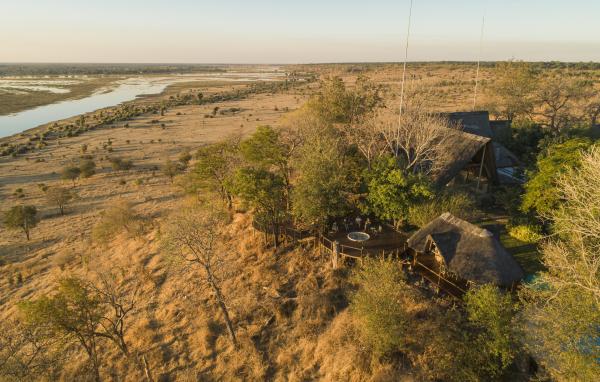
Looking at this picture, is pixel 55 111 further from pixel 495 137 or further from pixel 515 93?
pixel 515 93

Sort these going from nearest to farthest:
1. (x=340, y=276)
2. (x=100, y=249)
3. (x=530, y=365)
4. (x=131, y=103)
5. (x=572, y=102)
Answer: (x=530, y=365) < (x=340, y=276) < (x=100, y=249) < (x=572, y=102) < (x=131, y=103)

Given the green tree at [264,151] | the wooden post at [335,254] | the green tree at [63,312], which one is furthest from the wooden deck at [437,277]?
the green tree at [63,312]

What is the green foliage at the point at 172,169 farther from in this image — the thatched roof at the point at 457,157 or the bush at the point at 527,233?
the bush at the point at 527,233

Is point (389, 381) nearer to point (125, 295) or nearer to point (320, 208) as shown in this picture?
point (320, 208)


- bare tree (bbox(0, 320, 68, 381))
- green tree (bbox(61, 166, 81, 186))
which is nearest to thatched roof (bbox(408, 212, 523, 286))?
bare tree (bbox(0, 320, 68, 381))

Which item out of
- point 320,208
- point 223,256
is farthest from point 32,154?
point 320,208

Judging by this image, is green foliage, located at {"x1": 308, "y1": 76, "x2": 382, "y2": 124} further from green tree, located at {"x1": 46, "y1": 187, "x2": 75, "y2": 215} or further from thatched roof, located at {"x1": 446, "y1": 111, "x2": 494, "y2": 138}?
green tree, located at {"x1": 46, "y1": 187, "x2": 75, "y2": 215}
